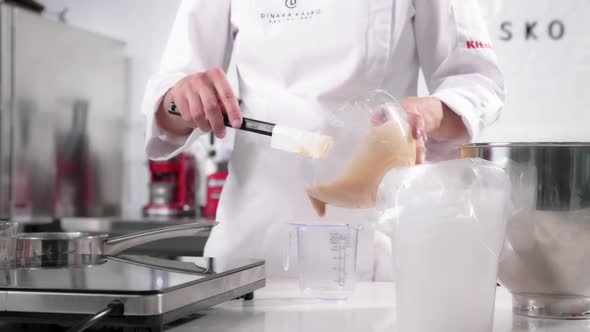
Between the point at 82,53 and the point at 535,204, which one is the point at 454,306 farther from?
the point at 82,53

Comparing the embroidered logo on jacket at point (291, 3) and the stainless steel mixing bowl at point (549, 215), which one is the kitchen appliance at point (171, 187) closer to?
the embroidered logo on jacket at point (291, 3)

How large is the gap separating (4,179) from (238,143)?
6.00 feet

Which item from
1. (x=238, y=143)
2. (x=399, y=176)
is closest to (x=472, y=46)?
(x=238, y=143)

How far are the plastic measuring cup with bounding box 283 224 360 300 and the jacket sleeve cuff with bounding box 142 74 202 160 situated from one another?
0.45 meters

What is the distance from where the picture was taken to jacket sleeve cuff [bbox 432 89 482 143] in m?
1.16

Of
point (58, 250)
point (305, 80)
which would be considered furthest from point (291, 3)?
point (58, 250)

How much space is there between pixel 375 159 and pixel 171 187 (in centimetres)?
215

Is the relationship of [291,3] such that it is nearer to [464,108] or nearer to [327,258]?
[464,108]

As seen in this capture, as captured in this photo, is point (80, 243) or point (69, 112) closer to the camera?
point (80, 243)

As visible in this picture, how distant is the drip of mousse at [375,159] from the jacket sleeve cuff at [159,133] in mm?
489

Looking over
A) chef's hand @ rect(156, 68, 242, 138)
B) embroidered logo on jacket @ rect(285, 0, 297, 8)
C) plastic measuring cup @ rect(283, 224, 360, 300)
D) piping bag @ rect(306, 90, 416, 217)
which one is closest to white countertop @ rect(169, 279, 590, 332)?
plastic measuring cup @ rect(283, 224, 360, 300)

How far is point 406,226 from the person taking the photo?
65cm

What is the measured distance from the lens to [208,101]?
1.08 metres

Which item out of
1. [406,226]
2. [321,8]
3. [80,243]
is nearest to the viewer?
[406,226]
